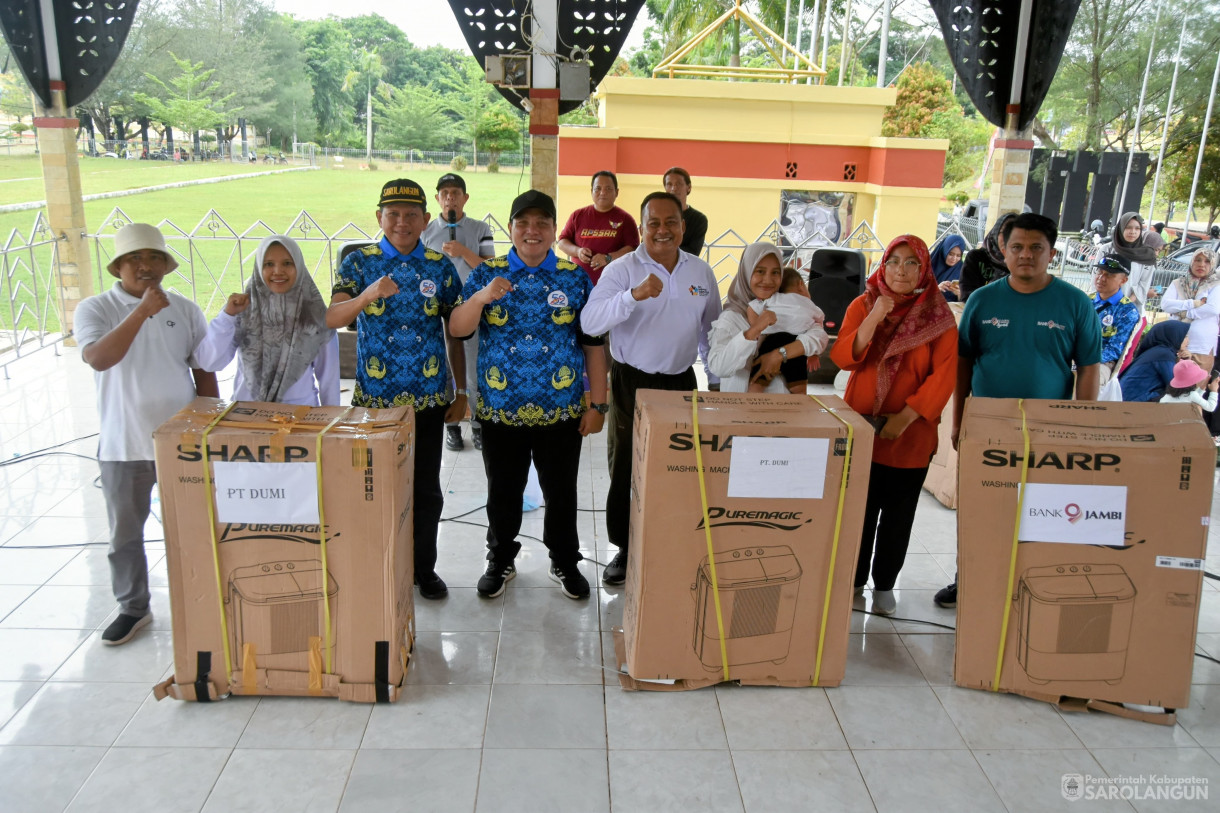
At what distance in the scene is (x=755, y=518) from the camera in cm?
231

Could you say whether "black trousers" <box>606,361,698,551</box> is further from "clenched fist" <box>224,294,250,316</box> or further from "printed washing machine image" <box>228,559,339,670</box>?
"clenched fist" <box>224,294,250,316</box>

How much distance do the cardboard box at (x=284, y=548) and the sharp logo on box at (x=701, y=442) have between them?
777mm

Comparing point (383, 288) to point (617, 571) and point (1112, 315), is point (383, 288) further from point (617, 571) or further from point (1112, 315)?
point (1112, 315)

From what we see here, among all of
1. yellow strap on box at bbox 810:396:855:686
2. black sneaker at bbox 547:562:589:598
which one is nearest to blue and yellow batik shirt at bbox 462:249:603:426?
black sneaker at bbox 547:562:589:598

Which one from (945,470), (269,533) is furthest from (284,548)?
(945,470)

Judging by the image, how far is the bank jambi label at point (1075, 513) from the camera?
7.49 ft

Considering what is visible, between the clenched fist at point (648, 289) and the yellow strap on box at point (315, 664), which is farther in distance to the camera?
the clenched fist at point (648, 289)

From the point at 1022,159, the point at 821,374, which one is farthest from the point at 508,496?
the point at 1022,159

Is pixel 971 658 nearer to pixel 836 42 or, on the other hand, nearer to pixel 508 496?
pixel 508 496

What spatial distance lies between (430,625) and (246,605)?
2.28ft

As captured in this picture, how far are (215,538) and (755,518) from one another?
1.50 meters

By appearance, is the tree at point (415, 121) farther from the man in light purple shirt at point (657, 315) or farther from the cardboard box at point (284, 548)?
the cardboard box at point (284, 548)

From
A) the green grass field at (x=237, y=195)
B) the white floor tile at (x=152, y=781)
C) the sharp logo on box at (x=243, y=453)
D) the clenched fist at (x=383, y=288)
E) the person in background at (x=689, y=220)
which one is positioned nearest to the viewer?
the white floor tile at (x=152, y=781)

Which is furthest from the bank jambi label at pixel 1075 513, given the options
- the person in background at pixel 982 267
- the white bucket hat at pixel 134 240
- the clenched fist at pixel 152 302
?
the white bucket hat at pixel 134 240
